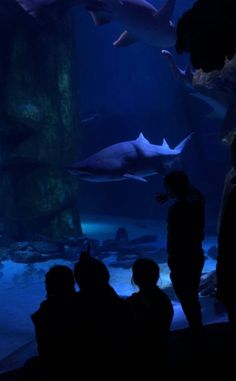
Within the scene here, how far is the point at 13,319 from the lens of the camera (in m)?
5.98

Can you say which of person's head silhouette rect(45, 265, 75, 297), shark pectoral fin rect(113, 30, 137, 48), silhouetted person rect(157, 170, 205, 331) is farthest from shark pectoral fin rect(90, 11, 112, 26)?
person's head silhouette rect(45, 265, 75, 297)

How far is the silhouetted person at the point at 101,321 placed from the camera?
7.28 feet

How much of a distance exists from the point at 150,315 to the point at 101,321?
1.52ft

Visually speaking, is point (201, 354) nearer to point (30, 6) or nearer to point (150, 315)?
point (150, 315)

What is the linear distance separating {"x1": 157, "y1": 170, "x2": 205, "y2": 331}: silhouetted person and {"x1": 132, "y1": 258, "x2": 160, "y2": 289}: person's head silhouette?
575 millimetres

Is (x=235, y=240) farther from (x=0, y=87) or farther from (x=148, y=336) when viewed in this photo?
(x=0, y=87)

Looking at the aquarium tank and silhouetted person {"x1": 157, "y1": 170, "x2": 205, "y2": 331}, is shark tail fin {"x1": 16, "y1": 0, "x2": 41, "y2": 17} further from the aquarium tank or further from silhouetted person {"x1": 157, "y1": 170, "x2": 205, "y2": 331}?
silhouetted person {"x1": 157, "y1": 170, "x2": 205, "y2": 331}

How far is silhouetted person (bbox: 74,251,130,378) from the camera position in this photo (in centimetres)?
222

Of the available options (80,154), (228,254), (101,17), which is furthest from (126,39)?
(228,254)

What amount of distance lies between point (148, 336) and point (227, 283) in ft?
2.28

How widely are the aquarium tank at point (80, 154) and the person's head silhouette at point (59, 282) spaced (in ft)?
6.22

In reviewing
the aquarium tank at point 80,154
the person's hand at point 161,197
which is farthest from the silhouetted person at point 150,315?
the aquarium tank at point 80,154

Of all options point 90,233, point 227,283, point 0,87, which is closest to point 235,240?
point 227,283

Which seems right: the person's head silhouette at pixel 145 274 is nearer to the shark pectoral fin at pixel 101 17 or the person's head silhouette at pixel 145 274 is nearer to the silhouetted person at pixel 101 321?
the silhouetted person at pixel 101 321
